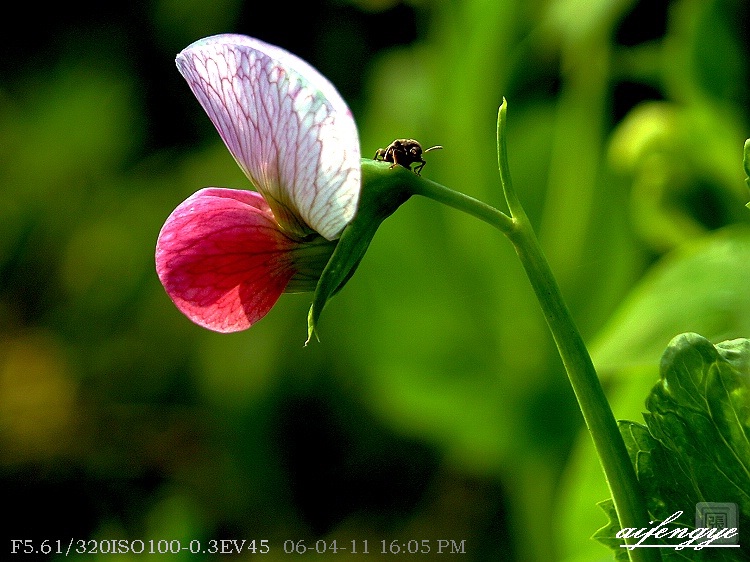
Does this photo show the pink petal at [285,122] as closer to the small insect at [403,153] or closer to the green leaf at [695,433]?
the small insect at [403,153]

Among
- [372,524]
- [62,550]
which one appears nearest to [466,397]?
[372,524]

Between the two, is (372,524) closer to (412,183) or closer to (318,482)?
(318,482)

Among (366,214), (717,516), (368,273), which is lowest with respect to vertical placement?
(717,516)

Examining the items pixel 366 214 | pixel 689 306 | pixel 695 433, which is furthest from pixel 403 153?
pixel 689 306

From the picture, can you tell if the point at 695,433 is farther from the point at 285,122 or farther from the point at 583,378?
the point at 285,122

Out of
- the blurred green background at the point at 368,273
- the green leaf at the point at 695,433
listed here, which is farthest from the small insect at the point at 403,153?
the blurred green background at the point at 368,273

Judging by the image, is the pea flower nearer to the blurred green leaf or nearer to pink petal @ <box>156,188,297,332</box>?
pink petal @ <box>156,188,297,332</box>

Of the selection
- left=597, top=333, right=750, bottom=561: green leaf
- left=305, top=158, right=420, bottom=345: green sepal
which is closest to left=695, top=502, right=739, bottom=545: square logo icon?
left=597, top=333, right=750, bottom=561: green leaf
